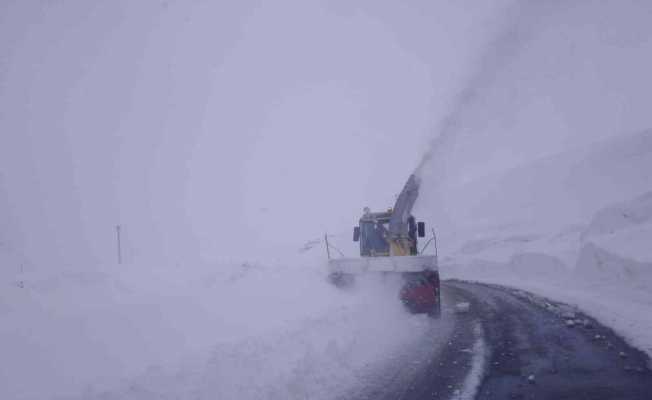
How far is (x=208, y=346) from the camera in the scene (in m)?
7.30

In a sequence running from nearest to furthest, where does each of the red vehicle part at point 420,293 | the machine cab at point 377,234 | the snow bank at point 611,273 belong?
the snow bank at point 611,273 < the red vehicle part at point 420,293 < the machine cab at point 377,234

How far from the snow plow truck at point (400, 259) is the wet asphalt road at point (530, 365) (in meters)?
1.03

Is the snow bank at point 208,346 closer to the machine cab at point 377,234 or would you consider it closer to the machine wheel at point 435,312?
the machine wheel at point 435,312

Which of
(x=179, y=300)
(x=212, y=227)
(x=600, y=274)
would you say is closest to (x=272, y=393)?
(x=179, y=300)

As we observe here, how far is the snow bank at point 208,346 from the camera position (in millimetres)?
5906

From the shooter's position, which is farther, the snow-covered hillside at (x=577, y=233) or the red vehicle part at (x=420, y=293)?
the snow-covered hillside at (x=577, y=233)

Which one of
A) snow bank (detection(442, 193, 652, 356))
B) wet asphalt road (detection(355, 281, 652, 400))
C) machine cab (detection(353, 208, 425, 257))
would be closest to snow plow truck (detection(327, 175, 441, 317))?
machine cab (detection(353, 208, 425, 257))

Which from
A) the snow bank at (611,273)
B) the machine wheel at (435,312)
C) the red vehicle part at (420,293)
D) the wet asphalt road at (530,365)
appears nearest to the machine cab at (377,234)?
the red vehicle part at (420,293)

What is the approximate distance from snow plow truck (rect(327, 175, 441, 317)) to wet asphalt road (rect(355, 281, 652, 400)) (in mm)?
1029

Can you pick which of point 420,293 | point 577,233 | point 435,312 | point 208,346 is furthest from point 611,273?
point 577,233

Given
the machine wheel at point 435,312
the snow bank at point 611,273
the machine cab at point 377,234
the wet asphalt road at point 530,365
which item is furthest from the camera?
the machine cab at point 377,234

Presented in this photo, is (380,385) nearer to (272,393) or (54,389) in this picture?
(272,393)

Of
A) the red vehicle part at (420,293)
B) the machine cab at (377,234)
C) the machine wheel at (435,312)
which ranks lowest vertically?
the machine wheel at (435,312)

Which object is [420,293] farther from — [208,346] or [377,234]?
[208,346]
